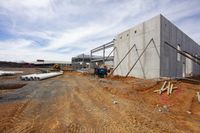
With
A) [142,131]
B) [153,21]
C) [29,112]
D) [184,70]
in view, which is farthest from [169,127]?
[184,70]

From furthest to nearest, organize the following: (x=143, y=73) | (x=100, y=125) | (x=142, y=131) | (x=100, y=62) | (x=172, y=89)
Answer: (x=100, y=62) → (x=143, y=73) → (x=172, y=89) → (x=100, y=125) → (x=142, y=131)

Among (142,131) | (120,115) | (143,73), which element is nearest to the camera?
(142,131)

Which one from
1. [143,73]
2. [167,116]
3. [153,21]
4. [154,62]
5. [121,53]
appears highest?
[153,21]

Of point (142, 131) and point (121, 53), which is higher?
point (121, 53)

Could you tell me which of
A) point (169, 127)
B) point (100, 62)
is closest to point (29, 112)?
point (169, 127)

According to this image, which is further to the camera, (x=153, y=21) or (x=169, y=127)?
(x=153, y=21)

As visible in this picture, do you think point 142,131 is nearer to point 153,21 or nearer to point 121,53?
point 153,21

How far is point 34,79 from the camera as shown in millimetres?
21938

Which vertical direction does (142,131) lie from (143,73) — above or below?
below

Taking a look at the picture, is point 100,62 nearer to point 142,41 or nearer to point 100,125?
point 142,41

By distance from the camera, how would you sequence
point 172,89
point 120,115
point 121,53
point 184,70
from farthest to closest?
point 121,53
point 184,70
point 172,89
point 120,115

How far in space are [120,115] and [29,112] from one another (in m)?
3.84

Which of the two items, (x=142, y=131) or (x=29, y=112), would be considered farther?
(x=29, y=112)

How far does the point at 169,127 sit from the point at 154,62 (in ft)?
37.8
